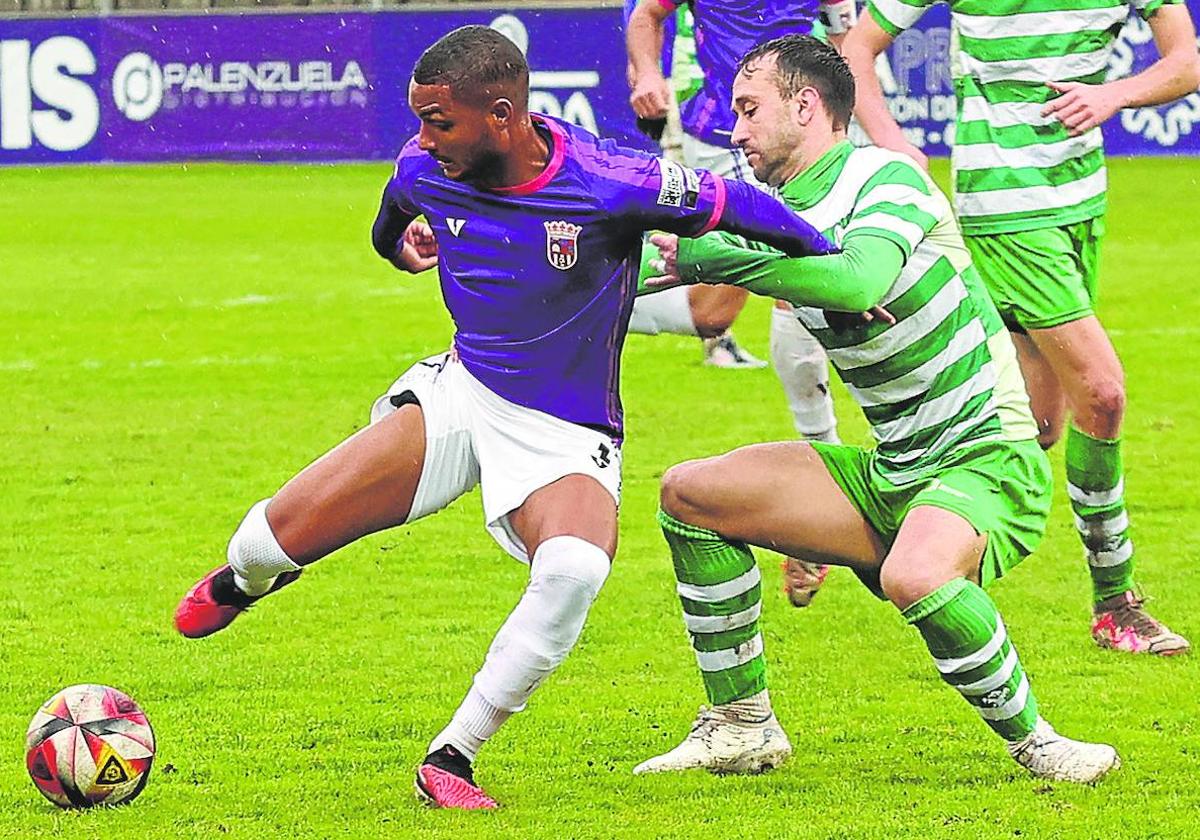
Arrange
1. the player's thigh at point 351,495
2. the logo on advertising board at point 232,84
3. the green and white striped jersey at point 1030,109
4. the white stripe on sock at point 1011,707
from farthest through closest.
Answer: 1. the logo on advertising board at point 232,84
2. the green and white striped jersey at point 1030,109
3. the player's thigh at point 351,495
4. the white stripe on sock at point 1011,707

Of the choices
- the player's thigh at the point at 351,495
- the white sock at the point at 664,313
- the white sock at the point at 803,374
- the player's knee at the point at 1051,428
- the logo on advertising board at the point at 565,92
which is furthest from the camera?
the logo on advertising board at the point at 565,92

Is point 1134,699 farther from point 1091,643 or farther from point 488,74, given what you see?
point 488,74

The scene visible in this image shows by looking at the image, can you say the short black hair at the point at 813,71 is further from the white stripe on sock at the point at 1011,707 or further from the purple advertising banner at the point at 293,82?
the purple advertising banner at the point at 293,82

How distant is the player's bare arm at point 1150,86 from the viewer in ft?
19.6

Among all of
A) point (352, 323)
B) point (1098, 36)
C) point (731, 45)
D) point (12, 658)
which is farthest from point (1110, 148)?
point (12, 658)

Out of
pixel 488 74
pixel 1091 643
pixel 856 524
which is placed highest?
pixel 488 74

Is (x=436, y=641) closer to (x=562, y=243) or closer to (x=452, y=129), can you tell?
(x=562, y=243)

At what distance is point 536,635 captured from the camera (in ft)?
15.1

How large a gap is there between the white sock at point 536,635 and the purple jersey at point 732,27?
3.67 meters

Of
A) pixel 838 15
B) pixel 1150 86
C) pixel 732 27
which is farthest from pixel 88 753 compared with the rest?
pixel 838 15

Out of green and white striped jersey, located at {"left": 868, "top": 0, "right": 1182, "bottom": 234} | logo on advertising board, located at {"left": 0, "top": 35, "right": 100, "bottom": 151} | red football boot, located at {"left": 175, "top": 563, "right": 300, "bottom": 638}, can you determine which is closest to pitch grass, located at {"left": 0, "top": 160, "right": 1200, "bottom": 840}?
red football boot, located at {"left": 175, "top": 563, "right": 300, "bottom": 638}

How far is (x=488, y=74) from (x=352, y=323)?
27.5ft

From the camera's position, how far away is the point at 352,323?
12867mm

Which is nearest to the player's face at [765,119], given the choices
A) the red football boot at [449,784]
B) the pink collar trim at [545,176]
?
the pink collar trim at [545,176]
